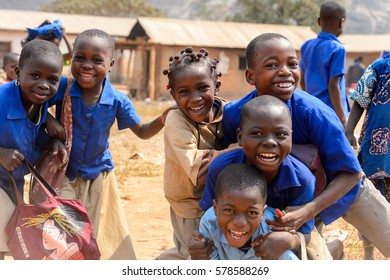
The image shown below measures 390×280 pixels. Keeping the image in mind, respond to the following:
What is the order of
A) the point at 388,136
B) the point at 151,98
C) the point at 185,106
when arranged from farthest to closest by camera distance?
the point at 151,98
the point at 388,136
the point at 185,106

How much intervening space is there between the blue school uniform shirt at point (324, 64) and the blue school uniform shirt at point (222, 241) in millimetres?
2837

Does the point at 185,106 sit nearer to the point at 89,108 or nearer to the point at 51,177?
the point at 89,108

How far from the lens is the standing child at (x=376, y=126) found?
405 cm

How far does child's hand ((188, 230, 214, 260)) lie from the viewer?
111 inches

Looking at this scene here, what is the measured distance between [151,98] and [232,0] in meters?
39.8

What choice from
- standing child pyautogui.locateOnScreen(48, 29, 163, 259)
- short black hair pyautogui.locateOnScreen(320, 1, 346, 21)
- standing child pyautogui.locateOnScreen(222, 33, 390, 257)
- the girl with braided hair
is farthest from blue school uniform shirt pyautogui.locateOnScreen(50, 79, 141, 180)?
short black hair pyautogui.locateOnScreen(320, 1, 346, 21)

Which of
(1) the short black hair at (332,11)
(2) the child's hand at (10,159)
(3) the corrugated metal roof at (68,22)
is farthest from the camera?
(3) the corrugated metal roof at (68,22)

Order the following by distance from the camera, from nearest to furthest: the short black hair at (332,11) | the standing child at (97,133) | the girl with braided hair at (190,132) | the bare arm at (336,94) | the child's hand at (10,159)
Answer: the girl with braided hair at (190,132), the child's hand at (10,159), the standing child at (97,133), the bare arm at (336,94), the short black hair at (332,11)

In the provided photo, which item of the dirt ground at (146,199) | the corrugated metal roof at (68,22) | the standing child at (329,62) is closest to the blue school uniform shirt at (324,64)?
the standing child at (329,62)

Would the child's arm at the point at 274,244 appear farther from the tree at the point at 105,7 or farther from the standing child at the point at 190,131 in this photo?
the tree at the point at 105,7

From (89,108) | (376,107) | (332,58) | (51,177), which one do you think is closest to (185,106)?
(89,108)

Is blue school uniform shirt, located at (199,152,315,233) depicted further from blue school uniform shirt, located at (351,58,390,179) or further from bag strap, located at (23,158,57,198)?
blue school uniform shirt, located at (351,58,390,179)

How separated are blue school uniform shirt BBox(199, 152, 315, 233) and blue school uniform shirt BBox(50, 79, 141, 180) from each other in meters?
0.93

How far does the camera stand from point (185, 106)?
3148 millimetres
